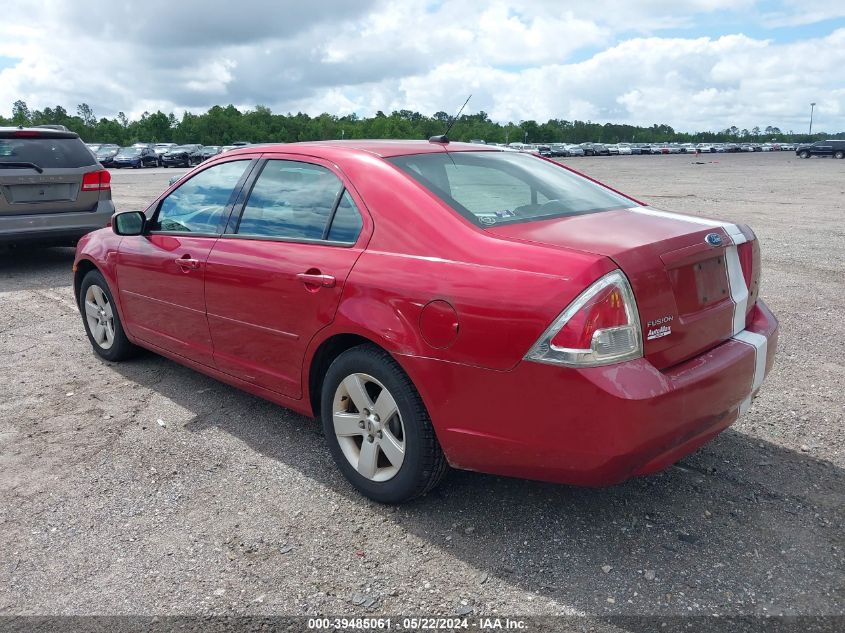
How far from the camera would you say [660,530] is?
3086 millimetres

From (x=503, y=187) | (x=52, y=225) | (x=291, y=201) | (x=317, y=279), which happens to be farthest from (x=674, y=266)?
(x=52, y=225)

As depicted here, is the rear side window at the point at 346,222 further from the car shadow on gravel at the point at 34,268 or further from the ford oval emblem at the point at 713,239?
the car shadow on gravel at the point at 34,268

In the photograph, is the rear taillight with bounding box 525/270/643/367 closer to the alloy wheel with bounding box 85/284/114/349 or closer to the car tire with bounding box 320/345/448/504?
the car tire with bounding box 320/345/448/504

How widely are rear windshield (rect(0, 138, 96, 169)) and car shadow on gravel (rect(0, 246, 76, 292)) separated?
1.36m

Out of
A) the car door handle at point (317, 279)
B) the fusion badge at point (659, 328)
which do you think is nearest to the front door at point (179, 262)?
the car door handle at point (317, 279)

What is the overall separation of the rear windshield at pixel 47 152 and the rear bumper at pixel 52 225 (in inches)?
23.2

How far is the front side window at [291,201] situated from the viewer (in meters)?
3.58

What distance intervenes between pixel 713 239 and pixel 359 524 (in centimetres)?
195

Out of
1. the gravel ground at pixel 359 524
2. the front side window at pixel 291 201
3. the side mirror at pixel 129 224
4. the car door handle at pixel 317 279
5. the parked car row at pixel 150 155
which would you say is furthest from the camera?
the parked car row at pixel 150 155

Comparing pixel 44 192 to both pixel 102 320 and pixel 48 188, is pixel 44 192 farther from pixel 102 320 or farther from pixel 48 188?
pixel 102 320

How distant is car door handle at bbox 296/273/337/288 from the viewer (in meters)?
3.31

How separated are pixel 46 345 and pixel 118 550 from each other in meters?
3.60

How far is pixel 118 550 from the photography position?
305 cm

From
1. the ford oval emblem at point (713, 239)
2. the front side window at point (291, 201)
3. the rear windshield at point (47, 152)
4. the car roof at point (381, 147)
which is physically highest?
the rear windshield at point (47, 152)
